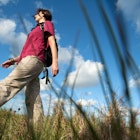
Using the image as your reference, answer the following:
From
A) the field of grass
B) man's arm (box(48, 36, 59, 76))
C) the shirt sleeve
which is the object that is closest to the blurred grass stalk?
the field of grass

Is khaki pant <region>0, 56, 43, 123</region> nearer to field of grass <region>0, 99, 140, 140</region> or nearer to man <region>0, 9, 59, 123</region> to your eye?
man <region>0, 9, 59, 123</region>

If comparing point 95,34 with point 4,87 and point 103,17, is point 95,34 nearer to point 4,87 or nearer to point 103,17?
point 103,17

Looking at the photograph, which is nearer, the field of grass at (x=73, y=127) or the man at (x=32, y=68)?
the field of grass at (x=73, y=127)

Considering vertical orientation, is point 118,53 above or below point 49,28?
below

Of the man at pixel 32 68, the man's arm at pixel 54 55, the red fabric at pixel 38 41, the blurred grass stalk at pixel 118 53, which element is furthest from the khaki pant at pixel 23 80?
the blurred grass stalk at pixel 118 53

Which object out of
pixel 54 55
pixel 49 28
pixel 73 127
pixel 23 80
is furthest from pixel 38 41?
pixel 73 127

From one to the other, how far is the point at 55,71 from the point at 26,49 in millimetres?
647

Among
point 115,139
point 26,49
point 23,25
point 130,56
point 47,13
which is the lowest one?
point 115,139

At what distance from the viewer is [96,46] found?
703 millimetres

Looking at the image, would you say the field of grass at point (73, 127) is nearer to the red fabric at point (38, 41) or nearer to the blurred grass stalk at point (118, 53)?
the blurred grass stalk at point (118, 53)

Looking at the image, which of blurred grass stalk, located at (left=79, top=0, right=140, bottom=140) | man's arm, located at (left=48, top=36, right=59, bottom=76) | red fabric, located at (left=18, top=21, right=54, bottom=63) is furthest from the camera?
red fabric, located at (left=18, top=21, right=54, bottom=63)

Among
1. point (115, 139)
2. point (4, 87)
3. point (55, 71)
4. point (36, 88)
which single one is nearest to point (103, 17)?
point (115, 139)

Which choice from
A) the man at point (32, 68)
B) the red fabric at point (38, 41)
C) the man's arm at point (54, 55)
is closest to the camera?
the man's arm at point (54, 55)

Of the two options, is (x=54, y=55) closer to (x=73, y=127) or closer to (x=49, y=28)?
(x=49, y=28)
